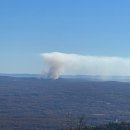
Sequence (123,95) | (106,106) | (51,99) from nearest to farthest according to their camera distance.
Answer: (106,106), (51,99), (123,95)

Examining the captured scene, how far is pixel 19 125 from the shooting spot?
342 feet

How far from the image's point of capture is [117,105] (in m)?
156

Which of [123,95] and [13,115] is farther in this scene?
[123,95]

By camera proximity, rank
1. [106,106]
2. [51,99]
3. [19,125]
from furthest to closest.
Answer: [51,99]
[106,106]
[19,125]

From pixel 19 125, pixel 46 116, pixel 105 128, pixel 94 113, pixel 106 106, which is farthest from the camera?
pixel 106 106

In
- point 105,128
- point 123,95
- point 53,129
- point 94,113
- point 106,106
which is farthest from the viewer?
point 123,95

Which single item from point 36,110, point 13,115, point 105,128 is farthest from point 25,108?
point 105,128

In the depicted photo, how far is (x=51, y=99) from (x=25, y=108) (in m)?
27.5

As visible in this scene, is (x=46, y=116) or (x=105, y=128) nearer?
(x=105, y=128)

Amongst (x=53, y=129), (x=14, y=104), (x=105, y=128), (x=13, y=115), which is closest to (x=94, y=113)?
(x=13, y=115)

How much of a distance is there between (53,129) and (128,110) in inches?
2028

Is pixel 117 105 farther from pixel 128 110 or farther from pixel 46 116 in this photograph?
pixel 46 116

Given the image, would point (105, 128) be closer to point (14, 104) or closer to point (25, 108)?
point (25, 108)

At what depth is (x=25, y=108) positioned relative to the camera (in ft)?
470
